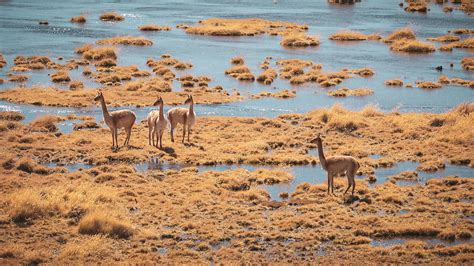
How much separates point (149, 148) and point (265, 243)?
948cm

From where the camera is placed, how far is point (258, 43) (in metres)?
59.2

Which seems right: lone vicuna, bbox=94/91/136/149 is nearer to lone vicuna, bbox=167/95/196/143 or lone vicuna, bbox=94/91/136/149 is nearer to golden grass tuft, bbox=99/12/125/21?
lone vicuna, bbox=167/95/196/143

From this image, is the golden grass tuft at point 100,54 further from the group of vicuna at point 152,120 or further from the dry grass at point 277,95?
the group of vicuna at point 152,120

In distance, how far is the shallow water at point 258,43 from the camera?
120 ft

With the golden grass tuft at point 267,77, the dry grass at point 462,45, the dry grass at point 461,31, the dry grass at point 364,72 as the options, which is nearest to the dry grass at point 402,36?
the dry grass at point 462,45

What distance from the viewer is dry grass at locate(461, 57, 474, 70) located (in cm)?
4666

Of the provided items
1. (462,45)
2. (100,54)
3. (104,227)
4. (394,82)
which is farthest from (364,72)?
(104,227)

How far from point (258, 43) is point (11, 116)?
32.7 m

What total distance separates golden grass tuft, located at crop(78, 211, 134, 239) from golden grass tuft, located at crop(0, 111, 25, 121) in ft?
47.3

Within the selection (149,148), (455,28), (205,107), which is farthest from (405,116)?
(455,28)

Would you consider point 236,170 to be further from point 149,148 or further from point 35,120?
point 35,120

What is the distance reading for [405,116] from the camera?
30.1 m

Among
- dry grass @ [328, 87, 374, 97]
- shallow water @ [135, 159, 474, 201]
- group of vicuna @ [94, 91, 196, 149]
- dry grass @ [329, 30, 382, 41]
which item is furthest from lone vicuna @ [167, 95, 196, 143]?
dry grass @ [329, 30, 382, 41]

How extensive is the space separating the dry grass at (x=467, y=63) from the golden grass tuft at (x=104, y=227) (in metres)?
35.8
